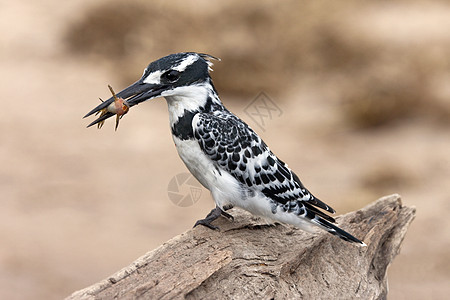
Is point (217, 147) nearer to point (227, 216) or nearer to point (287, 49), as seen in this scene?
point (227, 216)

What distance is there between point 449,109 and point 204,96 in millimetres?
7346

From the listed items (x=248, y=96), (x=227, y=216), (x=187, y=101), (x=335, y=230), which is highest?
(x=248, y=96)

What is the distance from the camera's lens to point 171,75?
3.60 metres

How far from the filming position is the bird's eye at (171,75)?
360cm

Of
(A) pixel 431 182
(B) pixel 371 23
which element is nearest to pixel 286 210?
(A) pixel 431 182

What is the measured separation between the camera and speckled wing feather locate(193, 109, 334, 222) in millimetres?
3666

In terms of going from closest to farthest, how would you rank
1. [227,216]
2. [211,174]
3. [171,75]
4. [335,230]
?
[171,75] < [211,174] < [335,230] < [227,216]

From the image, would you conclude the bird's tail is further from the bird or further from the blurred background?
the blurred background

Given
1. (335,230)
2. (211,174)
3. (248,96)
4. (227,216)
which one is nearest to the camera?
(211,174)

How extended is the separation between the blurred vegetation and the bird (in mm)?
6631

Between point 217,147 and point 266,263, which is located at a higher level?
point 217,147

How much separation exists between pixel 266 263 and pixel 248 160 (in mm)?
663

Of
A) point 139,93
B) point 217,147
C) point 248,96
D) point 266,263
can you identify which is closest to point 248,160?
point 217,147

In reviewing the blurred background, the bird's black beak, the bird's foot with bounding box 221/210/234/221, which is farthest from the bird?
the blurred background
